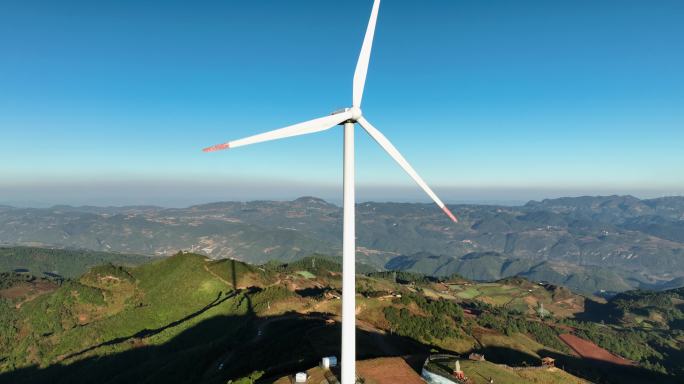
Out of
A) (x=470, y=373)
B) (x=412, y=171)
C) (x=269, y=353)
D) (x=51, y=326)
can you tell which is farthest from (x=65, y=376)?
(x=412, y=171)

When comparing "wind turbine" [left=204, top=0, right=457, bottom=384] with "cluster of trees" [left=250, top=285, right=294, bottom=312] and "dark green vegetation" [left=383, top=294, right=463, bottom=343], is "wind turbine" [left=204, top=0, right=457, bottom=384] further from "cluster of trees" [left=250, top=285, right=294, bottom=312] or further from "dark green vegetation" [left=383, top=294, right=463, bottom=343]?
"cluster of trees" [left=250, top=285, right=294, bottom=312]

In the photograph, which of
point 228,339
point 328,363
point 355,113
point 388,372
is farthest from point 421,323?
point 355,113

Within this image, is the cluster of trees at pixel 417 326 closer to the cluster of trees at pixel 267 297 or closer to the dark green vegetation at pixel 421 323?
the dark green vegetation at pixel 421 323

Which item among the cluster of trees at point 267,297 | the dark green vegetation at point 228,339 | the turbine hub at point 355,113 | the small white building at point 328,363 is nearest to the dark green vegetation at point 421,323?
the dark green vegetation at point 228,339

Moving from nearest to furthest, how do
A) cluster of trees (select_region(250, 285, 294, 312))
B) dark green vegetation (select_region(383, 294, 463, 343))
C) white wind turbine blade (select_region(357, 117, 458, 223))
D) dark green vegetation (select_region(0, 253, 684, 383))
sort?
1. white wind turbine blade (select_region(357, 117, 458, 223))
2. dark green vegetation (select_region(0, 253, 684, 383))
3. dark green vegetation (select_region(383, 294, 463, 343))
4. cluster of trees (select_region(250, 285, 294, 312))

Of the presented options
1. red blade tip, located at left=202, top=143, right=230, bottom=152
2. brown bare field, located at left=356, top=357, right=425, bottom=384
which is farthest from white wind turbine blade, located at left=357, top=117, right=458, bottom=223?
brown bare field, located at left=356, top=357, right=425, bottom=384

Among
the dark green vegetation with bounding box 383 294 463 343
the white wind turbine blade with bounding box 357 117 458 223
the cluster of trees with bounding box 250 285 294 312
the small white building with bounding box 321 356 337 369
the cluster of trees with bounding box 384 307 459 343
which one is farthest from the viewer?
the cluster of trees with bounding box 250 285 294 312

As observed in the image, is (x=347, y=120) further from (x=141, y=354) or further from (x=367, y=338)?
(x=141, y=354)

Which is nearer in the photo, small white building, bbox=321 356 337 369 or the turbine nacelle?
the turbine nacelle
